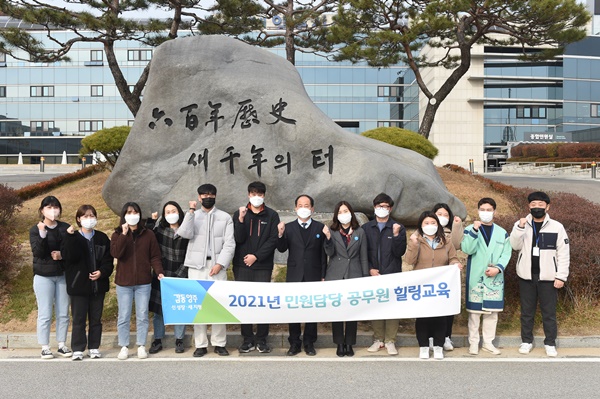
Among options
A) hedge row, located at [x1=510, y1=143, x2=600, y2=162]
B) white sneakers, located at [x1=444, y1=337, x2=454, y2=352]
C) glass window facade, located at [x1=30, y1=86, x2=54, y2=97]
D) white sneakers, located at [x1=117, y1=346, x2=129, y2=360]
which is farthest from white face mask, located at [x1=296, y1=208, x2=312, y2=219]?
glass window facade, located at [x1=30, y1=86, x2=54, y2=97]

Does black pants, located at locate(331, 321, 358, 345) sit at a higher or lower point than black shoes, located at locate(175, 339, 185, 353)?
higher

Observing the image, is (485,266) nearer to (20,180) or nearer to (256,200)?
(256,200)

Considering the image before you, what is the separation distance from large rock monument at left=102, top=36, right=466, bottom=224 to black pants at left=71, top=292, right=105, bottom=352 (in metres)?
3.11

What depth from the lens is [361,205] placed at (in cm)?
917

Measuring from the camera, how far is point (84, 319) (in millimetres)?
6172

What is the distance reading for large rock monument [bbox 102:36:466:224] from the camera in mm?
9148

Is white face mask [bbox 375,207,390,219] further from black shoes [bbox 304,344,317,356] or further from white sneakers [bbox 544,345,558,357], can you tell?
white sneakers [bbox 544,345,558,357]

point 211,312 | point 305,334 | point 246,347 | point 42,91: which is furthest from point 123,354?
point 42,91

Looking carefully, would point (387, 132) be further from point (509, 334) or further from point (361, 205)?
point (509, 334)

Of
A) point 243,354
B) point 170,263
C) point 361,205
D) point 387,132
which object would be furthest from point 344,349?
point 387,132

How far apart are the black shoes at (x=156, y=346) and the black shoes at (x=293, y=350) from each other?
146 cm

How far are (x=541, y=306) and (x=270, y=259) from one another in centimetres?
299

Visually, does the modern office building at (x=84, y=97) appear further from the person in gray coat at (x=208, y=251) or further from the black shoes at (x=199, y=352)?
the black shoes at (x=199, y=352)

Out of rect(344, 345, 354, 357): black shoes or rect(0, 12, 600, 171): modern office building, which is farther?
rect(0, 12, 600, 171): modern office building
